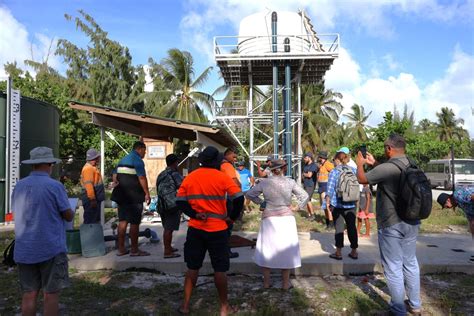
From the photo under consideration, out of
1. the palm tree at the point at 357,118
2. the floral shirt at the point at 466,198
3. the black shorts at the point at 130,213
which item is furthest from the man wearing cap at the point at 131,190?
the palm tree at the point at 357,118

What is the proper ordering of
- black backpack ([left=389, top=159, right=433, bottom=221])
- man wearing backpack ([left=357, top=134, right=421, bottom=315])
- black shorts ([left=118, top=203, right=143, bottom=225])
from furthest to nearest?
black shorts ([left=118, top=203, right=143, bottom=225]), man wearing backpack ([left=357, top=134, right=421, bottom=315]), black backpack ([left=389, top=159, right=433, bottom=221])

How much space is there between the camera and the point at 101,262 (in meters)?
5.56

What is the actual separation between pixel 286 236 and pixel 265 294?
2.39 ft

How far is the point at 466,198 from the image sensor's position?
4152 mm

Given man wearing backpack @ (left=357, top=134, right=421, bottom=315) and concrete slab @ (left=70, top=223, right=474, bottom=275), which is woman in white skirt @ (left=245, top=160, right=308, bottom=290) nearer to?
concrete slab @ (left=70, top=223, right=474, bottom=275)

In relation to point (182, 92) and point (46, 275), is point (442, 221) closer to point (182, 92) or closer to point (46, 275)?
point (46, 275)

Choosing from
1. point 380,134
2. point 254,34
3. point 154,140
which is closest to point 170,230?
point 154,140

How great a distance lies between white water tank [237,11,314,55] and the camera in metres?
16.9

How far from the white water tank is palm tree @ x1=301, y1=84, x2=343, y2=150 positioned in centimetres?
1629

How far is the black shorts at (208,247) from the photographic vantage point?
3.83 meters

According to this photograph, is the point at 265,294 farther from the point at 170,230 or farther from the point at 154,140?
the point at 154,140

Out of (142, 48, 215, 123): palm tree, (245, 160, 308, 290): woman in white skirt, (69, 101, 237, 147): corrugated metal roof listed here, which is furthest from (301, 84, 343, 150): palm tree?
(245, 160, 308, 290): woman in white skirt

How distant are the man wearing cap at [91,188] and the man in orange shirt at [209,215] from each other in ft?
9.25

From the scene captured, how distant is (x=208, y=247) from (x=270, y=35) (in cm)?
1444
